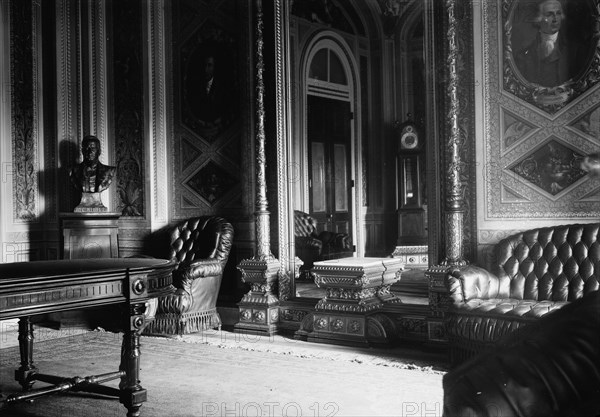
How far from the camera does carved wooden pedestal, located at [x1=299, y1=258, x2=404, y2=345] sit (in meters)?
6.28

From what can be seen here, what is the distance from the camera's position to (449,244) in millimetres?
6062

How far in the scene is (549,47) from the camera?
5.91 m

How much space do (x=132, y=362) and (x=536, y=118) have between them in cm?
390

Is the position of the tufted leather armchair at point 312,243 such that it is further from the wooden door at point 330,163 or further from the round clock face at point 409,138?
the round clock face at point 409,138

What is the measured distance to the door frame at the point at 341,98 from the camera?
973 centimetres

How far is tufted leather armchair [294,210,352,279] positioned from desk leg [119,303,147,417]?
4380 millimetres

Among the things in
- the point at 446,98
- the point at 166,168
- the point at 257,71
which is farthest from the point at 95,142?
the point at 446,98

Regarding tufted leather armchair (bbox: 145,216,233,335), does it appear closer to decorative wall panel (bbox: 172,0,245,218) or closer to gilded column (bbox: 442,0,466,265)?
decorative wall panel (bbox: 172,0,245,218)

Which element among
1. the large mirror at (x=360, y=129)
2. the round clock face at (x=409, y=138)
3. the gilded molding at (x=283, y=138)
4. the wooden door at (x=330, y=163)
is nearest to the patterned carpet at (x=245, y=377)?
the gilded molding at (x=283, y=138)

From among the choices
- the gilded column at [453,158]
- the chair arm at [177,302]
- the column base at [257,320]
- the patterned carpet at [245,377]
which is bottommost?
the patterned carpet at [245,377]

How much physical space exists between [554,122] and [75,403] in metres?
4.33

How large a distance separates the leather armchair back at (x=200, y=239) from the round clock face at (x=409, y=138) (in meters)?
4.09

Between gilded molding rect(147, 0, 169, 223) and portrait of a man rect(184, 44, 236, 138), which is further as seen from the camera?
gilded molding rect(147, 0, 169, 223)

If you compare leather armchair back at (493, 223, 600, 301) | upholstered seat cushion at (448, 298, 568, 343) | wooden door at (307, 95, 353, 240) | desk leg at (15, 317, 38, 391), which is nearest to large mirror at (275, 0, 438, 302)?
wooden door at (307, 95, 353, 240)
